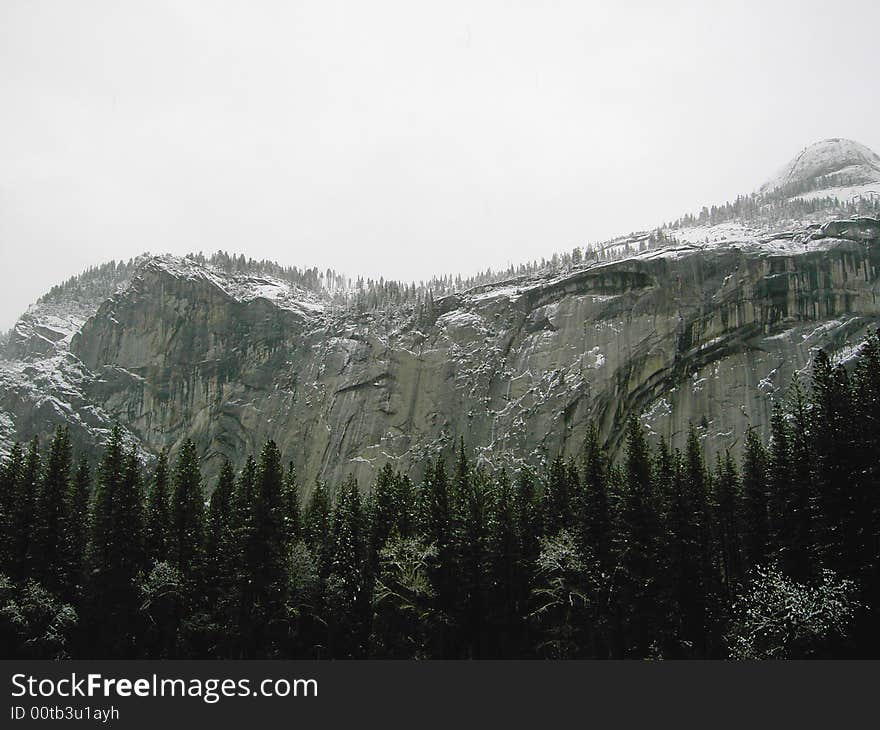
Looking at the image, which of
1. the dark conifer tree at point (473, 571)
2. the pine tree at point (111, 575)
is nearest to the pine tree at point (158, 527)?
the pine tree at point (111, 575)

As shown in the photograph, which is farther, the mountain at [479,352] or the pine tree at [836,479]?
the mountain at [479,352]

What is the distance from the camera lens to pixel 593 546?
169 ft

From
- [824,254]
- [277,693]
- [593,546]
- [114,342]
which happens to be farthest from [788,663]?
[114,342]

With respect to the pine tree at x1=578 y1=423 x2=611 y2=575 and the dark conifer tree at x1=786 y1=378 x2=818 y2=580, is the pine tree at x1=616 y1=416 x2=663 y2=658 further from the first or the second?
the dark conifer tree at x1=786 y1=378 x2=818 y2=580

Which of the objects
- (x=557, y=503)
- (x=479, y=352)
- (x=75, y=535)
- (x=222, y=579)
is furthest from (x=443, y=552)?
(x=479, y=352)

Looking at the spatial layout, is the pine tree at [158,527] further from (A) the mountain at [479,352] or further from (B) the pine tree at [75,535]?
(A) the mountain at [479,352]

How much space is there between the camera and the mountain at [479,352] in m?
123

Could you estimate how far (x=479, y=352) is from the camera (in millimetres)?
142875

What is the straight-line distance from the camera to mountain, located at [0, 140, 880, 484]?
12288 cm

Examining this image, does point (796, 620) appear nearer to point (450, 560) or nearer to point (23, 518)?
point (450, 560)

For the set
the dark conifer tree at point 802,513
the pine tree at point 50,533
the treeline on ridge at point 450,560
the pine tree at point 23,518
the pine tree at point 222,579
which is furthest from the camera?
the pine tree at point 50,533

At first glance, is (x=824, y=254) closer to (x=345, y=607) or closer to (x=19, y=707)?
(x=345, y=607)

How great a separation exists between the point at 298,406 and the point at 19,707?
4716 inches

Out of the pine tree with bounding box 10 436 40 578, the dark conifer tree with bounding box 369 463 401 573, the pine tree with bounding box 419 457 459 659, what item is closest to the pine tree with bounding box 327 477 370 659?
the dark conifer tree with bounding box 369 463 401 573
